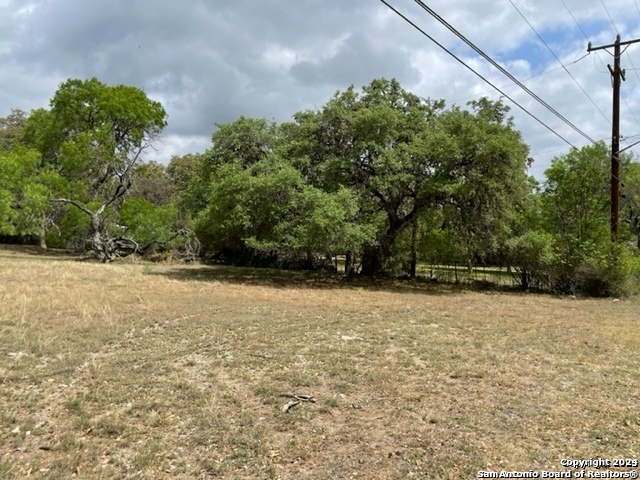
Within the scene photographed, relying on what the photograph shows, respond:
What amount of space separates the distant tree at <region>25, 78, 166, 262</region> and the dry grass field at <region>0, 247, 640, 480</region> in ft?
59.8

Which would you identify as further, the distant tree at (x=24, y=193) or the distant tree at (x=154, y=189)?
the distant tree at (x=154, y=189)

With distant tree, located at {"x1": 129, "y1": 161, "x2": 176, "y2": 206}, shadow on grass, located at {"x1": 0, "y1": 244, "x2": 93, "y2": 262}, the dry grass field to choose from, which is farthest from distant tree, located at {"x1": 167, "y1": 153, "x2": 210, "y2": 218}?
the dry grass field

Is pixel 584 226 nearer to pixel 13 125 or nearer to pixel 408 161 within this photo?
pixel 408 161

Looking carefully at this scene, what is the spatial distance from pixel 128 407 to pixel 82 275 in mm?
13638

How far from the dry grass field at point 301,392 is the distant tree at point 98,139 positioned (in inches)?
717

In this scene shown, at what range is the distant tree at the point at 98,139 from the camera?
27.1 meters

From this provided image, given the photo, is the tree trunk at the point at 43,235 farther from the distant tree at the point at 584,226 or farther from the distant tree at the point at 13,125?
the distant tree at the point at 584,226

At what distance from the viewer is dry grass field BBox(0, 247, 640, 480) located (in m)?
3.52

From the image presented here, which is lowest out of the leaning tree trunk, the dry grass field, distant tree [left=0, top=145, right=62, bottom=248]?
the dry grass field

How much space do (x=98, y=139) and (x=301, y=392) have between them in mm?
30640

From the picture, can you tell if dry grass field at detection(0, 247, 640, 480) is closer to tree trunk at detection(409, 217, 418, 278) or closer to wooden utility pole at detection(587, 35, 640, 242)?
wooden utility pole at detection(587, 35, 640, 242)

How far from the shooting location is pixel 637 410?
14.9ft

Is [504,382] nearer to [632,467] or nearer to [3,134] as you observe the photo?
[632,467]

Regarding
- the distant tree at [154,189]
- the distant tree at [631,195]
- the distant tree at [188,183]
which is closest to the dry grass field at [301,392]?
the distant tree at [188,183]
